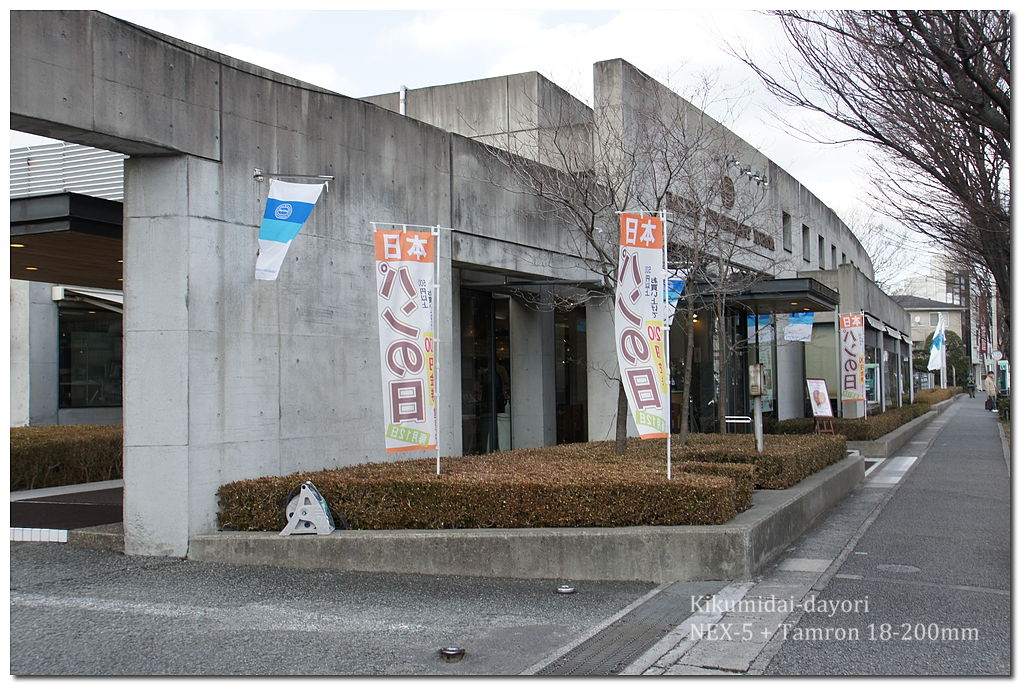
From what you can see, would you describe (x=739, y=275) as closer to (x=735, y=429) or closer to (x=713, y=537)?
(x=735, y=429)

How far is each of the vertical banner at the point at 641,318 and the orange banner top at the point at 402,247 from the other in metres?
1.94

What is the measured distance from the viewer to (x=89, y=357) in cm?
2320

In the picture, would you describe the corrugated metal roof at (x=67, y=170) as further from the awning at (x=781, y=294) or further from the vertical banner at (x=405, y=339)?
the awning at (x=781, y=294)

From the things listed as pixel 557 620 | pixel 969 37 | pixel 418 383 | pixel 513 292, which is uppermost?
pixel 969 37

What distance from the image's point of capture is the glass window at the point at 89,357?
22.7m

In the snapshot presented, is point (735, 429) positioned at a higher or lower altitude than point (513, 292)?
lower

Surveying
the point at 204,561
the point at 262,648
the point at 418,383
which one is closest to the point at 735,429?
the point at 418,383

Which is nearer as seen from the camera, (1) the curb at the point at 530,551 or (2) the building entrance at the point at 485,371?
(1) the curb at the point at 530,551

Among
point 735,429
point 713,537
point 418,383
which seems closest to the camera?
point 713,537

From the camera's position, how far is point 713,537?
311 inches

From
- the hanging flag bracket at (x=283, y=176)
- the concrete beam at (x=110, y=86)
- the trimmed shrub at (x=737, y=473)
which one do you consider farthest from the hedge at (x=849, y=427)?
the concrete beam at (x=110, y=86)

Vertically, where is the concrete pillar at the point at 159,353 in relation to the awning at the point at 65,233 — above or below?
below

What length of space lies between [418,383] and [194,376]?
6.69 ft

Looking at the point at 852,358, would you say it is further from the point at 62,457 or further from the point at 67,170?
the point at 67,170
